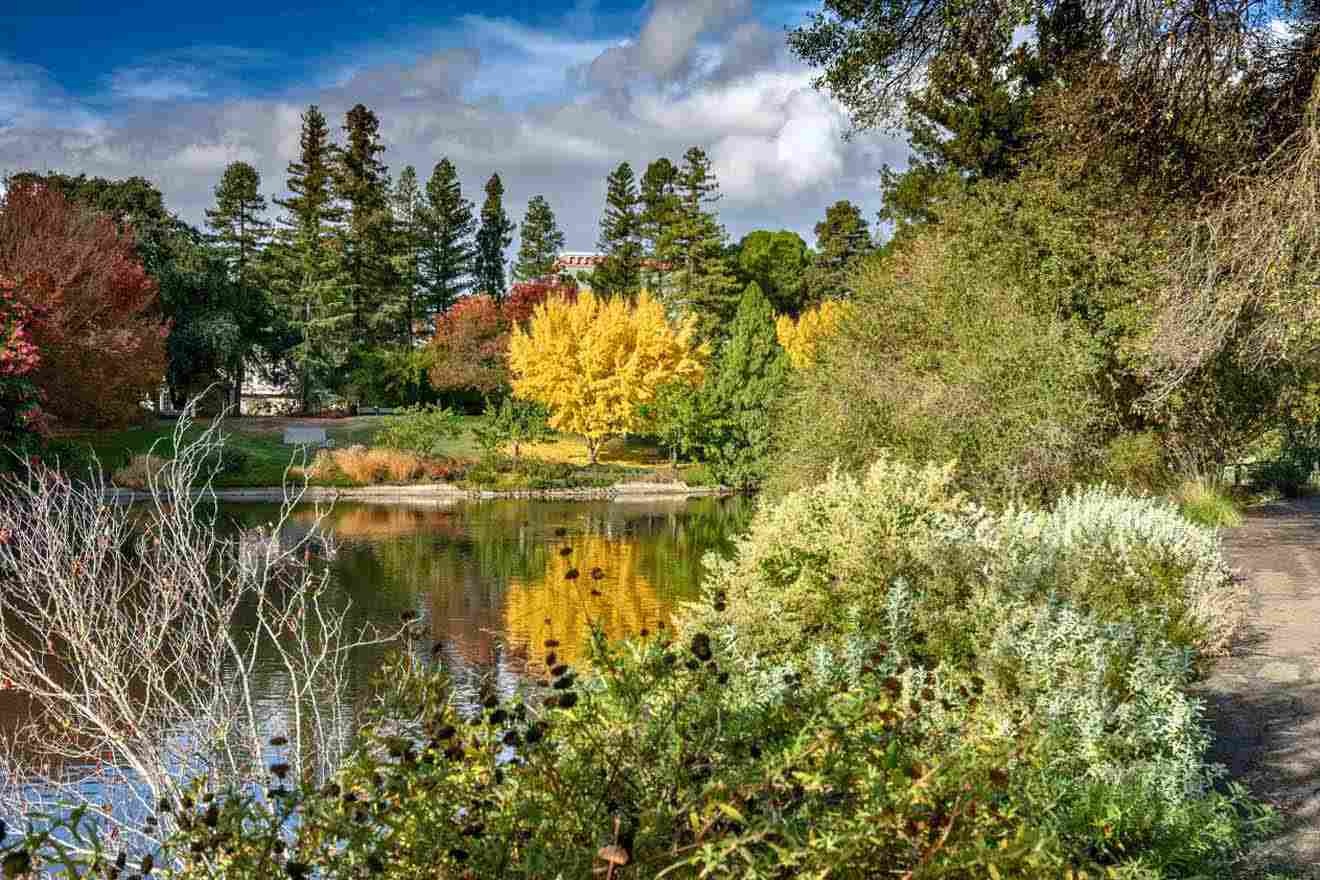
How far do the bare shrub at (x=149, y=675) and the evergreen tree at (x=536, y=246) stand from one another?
41.8 meters

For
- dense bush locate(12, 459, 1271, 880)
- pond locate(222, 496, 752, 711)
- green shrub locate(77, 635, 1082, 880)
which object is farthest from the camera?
pond locate(222, 496, 752, 711)

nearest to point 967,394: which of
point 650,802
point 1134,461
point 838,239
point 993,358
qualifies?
point 993,358

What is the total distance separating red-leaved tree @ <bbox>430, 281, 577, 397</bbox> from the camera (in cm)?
3991

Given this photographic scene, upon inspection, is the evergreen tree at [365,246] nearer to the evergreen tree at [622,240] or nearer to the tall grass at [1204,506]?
the evergreen tree at [622,240]

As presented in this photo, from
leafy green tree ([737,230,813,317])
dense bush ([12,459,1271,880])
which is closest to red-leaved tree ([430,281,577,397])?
leafy green tree ([737,230,813,317])

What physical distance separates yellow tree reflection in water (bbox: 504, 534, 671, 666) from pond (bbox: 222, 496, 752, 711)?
2 centimetres

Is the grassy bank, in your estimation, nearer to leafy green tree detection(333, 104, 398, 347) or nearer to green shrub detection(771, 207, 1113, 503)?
leafy green tree detection(333, 104, 398, 347)

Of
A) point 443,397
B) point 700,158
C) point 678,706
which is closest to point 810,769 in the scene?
point 678,706

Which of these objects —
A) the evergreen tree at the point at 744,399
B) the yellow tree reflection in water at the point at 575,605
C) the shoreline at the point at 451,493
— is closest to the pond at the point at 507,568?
the yellow tree reflection in water at the point at 575,605

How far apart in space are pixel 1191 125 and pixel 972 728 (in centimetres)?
714

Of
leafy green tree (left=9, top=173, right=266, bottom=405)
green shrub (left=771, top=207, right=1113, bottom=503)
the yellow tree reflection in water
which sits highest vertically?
leafy green tree (left=9, top=173, right=266, bottom=405)

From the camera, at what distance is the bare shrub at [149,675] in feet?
16.0

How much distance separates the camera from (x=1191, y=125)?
370 inches

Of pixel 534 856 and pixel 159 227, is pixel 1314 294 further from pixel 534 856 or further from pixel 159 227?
pixel 159 227
